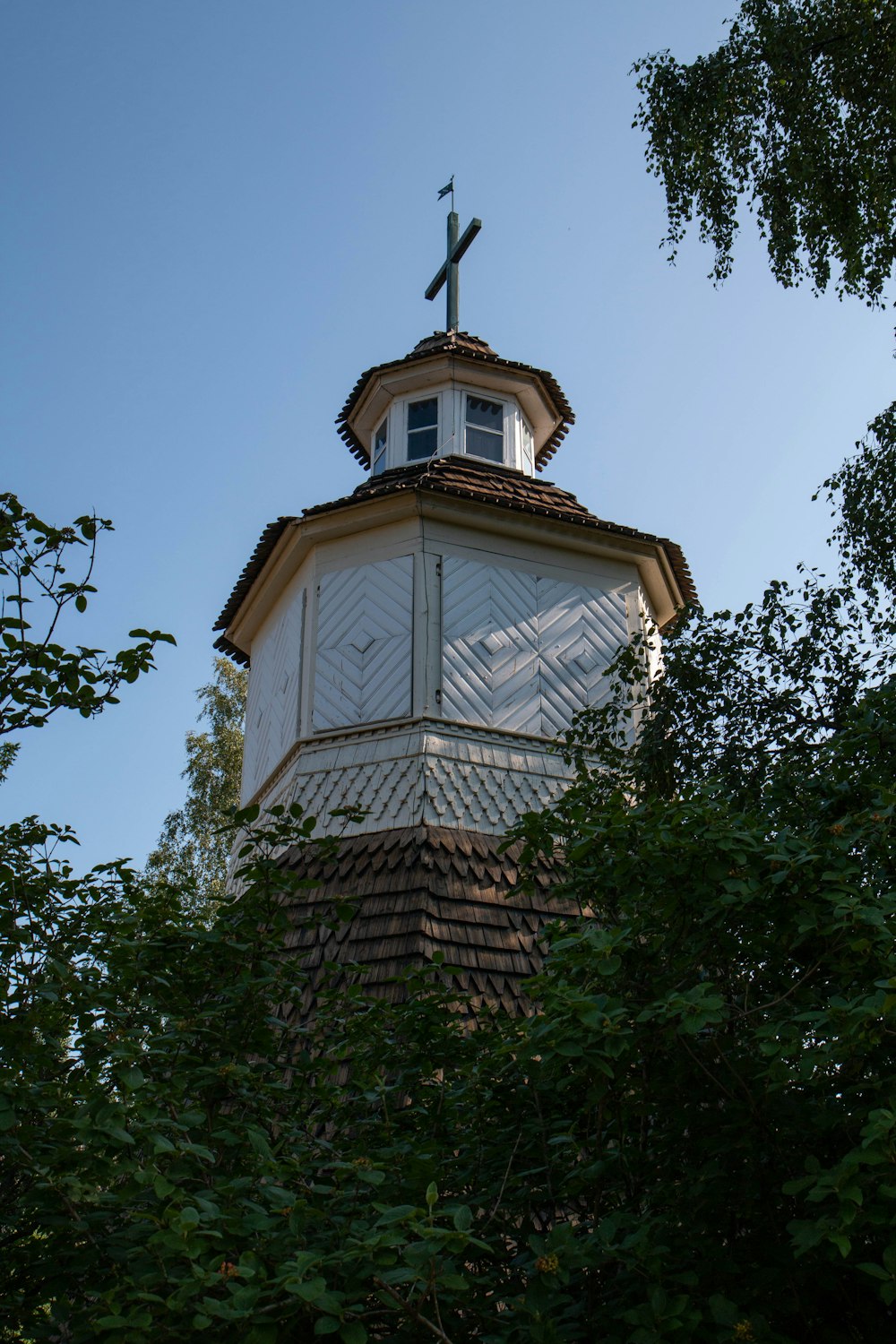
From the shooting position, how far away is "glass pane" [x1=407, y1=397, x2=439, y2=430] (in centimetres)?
1405

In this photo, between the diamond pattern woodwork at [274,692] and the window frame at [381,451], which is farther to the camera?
the window frame at [381,451]

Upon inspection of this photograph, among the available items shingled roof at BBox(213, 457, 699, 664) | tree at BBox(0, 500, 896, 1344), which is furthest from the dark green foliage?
tree at BBox(0, 500, 896, 1344)

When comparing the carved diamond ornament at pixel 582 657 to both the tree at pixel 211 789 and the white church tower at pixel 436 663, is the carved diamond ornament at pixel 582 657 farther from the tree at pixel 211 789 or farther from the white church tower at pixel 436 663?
the tree at pixel 211 789

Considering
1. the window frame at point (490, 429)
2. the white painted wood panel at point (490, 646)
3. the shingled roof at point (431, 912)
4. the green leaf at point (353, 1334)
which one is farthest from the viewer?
the window frame at point (490, 429)

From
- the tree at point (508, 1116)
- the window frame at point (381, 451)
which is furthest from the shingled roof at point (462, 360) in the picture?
the tree at point (508, 1116)

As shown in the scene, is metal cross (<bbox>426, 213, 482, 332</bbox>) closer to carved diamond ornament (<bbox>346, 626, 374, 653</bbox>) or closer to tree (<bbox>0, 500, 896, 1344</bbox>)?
carved diamond ornament (<bbox>346, 626, 374, 653</bbox>)

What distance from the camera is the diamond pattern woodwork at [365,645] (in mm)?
11086

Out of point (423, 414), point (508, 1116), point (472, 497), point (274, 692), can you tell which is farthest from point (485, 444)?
point (508, 1116)

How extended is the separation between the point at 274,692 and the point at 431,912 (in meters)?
3.59

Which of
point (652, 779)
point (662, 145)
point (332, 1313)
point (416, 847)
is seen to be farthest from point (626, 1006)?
point (662, 145)

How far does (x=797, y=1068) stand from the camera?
4.07 metres

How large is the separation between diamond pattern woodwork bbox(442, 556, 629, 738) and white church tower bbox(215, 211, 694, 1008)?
0.05 feet

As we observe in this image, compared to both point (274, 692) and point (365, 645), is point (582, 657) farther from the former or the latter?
point (274, 692)

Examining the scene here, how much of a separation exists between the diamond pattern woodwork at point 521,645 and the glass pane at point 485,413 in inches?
106
